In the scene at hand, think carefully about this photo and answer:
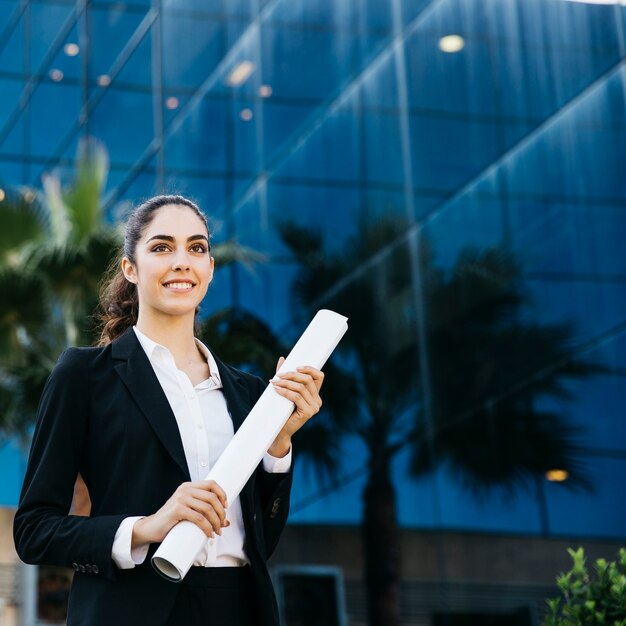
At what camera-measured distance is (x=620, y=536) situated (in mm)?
8125

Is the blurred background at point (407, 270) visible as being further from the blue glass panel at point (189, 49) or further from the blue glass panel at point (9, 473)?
the blue glass panel at point (9, 473)

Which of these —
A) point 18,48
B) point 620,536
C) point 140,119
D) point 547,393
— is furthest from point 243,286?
point 18,48

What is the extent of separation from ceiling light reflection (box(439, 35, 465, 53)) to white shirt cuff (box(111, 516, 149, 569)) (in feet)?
27.3

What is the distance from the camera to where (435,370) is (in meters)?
10.0

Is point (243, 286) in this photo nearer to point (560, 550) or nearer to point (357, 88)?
point (357, 88)

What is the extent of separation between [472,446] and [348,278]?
8.30 feet

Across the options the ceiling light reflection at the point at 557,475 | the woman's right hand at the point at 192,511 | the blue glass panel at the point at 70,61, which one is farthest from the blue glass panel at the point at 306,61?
the woman's right hand at the point at 192,511

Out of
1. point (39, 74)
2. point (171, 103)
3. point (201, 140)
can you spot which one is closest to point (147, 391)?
point (201, 140)

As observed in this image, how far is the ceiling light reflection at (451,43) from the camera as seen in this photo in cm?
1014

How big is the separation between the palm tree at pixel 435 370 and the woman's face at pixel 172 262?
6.14 meters

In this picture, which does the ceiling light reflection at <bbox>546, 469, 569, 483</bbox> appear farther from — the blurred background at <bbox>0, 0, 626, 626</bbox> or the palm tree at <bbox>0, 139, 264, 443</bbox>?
the palm tree at <bbox>0, 139, 264, 443</bbox>

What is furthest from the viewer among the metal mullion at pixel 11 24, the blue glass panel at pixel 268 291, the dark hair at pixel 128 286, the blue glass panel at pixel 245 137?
the metal mullion at pixel 11 24

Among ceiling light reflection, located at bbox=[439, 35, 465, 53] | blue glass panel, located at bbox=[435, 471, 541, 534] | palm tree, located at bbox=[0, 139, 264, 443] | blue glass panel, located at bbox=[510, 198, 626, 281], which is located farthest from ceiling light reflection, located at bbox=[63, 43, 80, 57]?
blue glass panel, located at bbox=[435, 471, 541, 534]

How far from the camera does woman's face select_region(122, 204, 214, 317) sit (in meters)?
2.62
